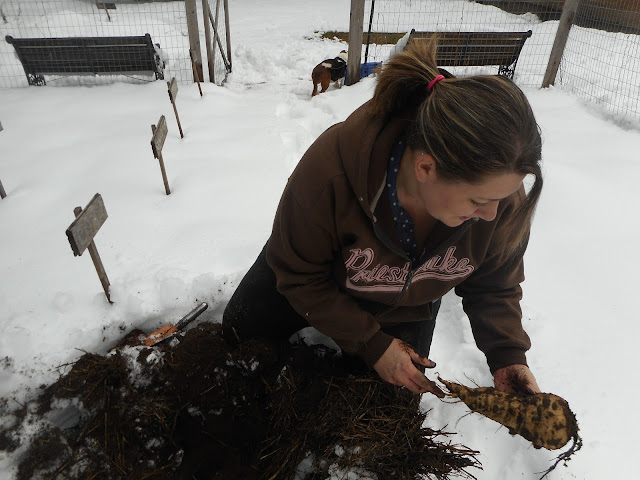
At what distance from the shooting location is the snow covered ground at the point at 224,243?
63.2 inches

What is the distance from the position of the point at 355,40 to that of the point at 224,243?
320 cm

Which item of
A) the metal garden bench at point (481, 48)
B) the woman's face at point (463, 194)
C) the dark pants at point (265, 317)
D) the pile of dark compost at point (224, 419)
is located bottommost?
the pile of dark compost at point (224, 419)

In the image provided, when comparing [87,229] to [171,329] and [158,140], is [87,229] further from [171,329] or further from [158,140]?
[158,140]

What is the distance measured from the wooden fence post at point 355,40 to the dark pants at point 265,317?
3.45 metres

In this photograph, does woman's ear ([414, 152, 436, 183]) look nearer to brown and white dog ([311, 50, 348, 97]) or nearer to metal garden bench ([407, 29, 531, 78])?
brown and white dog ([311, 50, 348, 97])

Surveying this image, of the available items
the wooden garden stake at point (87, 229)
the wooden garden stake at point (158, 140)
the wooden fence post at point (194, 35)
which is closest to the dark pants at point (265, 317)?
the wooden garden stake at point (87, 229)

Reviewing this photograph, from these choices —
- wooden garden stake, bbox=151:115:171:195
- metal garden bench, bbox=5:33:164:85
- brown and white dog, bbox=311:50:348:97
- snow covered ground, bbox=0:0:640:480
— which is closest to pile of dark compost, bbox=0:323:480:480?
snow covered ground, bbox=0:0:640:480

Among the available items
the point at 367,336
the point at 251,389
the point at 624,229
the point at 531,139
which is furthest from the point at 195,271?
the point at 624,229

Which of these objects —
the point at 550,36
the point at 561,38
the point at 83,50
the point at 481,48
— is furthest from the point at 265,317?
the point at 550,36

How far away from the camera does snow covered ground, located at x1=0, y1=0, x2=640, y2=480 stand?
1.61m

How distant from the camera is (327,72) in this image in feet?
14.4

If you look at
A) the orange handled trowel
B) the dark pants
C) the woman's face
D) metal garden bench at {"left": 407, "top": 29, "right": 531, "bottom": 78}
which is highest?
the woman's face

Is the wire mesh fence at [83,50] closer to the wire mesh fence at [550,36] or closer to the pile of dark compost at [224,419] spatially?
the wire mesh fence at [550,36]

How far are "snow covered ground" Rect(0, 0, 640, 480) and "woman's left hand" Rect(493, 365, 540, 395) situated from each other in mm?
242
